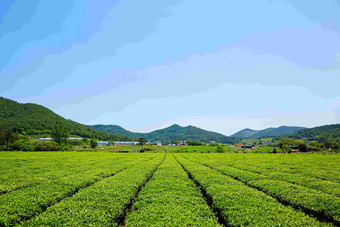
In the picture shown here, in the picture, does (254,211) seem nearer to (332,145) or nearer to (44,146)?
(44,146)

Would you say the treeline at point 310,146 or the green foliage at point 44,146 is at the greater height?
the green foliage at point 44,146

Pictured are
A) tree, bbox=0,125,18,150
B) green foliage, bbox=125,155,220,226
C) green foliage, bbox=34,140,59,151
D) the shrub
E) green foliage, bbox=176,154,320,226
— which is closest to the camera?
green foliage, bbox=125,155,220,226

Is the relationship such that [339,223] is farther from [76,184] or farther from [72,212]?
[76,184]

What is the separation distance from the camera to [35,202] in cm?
1253

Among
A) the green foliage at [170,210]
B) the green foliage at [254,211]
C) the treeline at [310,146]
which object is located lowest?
the treeline at [310,146]

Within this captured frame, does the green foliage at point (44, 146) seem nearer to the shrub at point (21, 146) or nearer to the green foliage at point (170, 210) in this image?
the shrub at point (21, 146)

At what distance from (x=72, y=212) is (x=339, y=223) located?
1825cm

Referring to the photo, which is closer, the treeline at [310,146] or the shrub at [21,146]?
the shrub at [21,146]

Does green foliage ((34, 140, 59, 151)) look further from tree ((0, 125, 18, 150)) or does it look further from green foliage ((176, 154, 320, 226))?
green foliage ((176, 154, 320, 226))

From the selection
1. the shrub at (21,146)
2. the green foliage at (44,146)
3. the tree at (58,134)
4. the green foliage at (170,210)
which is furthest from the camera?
the tree at (58,134)

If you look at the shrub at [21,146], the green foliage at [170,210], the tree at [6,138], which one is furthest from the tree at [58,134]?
the green foliage at [170,210]

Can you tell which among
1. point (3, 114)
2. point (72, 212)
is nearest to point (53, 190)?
point (72, 212)

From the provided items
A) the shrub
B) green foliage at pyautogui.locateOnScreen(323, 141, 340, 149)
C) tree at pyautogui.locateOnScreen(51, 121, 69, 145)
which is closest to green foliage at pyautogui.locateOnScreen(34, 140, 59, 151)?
the shrub

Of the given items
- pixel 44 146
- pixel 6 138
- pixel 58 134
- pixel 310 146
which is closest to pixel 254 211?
pixel 44 146
